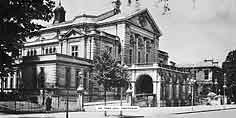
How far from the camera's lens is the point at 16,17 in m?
17.5

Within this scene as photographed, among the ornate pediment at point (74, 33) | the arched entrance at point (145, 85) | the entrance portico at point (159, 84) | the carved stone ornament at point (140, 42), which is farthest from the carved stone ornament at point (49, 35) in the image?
the arched entrance at point (145, 85)

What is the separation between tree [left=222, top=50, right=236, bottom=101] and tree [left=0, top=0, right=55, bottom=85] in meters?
61.2

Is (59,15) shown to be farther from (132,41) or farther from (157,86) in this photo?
(157,86)

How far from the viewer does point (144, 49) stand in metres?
66.8

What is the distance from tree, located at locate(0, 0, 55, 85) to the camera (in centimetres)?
1683

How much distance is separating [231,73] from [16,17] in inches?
2562

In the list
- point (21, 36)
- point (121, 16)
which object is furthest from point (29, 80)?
point (21, 36)

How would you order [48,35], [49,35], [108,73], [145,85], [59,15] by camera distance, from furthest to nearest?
[59,15] < [48,35] < [49,35] < [145,85] < [108,73]

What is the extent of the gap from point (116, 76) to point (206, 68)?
5145cm

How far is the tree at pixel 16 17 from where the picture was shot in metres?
16.8

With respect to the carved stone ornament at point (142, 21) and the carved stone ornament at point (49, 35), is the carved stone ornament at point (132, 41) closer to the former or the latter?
the carved stone ornament at point (142, 21)

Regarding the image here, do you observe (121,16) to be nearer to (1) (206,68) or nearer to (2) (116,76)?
(2) (116,76)

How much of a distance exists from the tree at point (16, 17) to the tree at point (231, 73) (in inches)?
2408

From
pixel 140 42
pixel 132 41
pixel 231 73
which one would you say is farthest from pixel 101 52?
pixel 231 73
